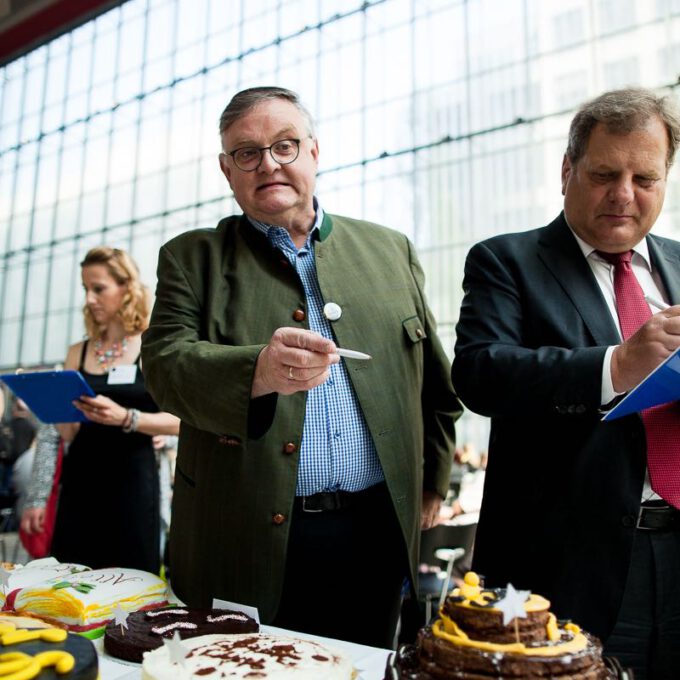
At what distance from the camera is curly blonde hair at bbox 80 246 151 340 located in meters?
2.90

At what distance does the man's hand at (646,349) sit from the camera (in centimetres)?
121

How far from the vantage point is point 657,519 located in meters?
1.39

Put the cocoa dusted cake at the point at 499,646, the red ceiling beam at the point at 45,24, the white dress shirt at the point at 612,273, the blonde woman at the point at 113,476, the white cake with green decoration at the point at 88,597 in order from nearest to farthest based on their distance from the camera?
1. the cocoa dusted cake at the point at 499,646
2. the white cake with green decoration at the point at 88,597
3. the white dress shirt at the point at 612,273
4. the blonde woman at the point at 113,476
5. the red ceiling beam at the point at 45,24

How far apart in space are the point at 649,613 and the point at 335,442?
69cm

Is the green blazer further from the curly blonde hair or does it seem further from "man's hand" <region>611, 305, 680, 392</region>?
the curly blonde hair

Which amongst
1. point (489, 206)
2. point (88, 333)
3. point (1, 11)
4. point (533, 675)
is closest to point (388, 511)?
point (533, 675)

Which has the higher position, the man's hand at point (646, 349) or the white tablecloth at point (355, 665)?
the man's hand at point (646, 349)

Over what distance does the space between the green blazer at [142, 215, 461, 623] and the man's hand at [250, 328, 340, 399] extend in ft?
0.21

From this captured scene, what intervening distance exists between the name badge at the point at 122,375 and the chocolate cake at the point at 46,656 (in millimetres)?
1641

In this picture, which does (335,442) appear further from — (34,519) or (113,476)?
(34,519)

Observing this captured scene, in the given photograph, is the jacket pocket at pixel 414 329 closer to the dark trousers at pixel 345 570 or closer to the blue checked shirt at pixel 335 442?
the blue checked shirt at pixel 335 442

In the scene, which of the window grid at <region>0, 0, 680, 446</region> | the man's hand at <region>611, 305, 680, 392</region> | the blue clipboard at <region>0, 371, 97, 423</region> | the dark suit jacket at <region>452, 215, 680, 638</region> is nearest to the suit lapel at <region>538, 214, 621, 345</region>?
the dark suit jacket at <region>452, 215, 680, 638</region>

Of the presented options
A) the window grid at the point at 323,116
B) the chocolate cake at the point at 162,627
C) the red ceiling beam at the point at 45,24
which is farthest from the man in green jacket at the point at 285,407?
the red ceiling beam at the point at 45,24

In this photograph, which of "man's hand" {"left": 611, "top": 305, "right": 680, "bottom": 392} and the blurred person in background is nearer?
"man's hand" {"left": 611, "top": 305, "right": 680, "bottom": 392}
